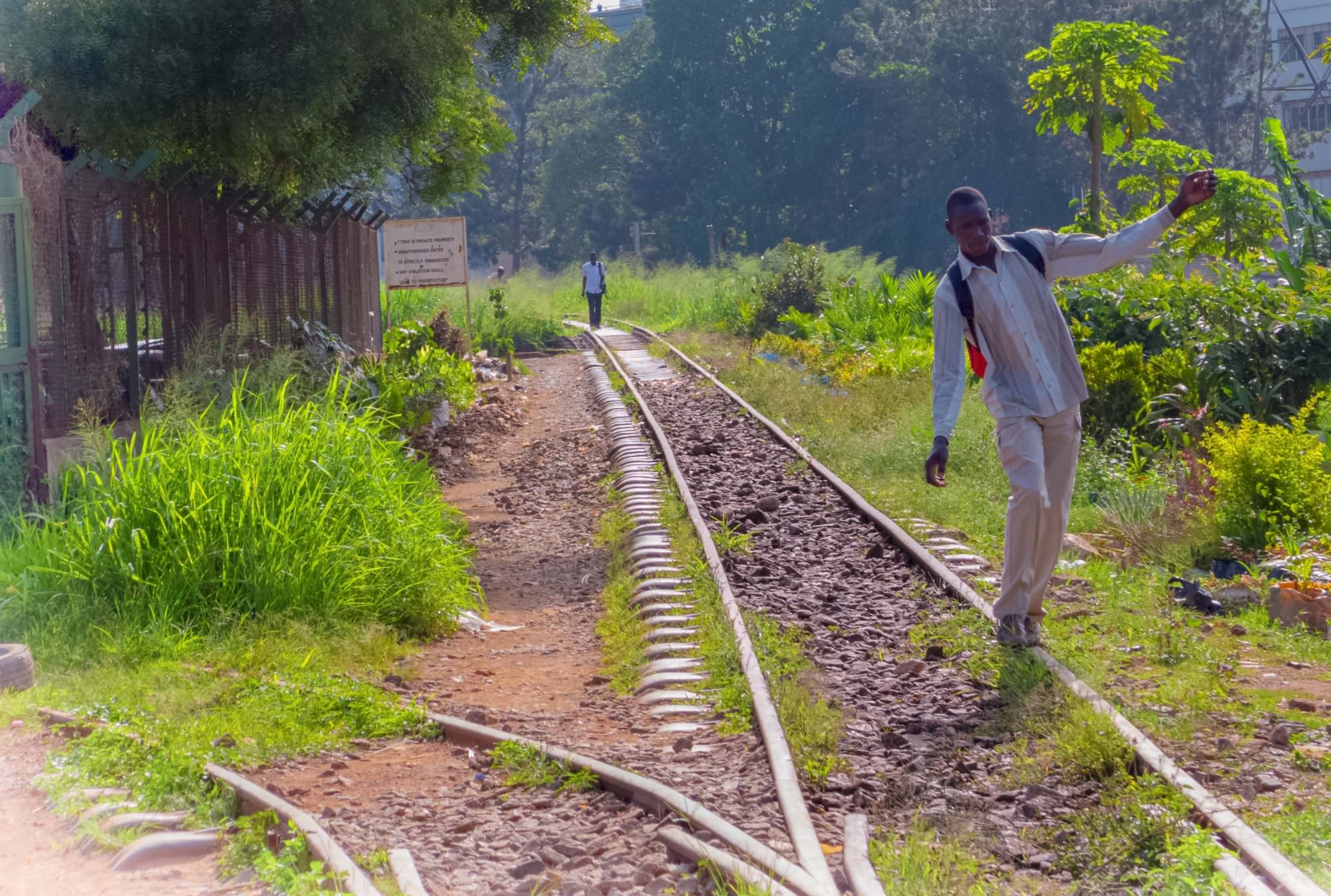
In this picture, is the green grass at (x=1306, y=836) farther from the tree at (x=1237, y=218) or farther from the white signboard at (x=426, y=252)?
the white signboard at (x=426, y=252)

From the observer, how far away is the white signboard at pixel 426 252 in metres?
22.7

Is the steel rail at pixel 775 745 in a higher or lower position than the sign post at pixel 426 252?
lower

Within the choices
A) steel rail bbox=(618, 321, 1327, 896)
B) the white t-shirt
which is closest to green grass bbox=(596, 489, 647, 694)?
steel rail bbox=(618, 321, 1327, 896)

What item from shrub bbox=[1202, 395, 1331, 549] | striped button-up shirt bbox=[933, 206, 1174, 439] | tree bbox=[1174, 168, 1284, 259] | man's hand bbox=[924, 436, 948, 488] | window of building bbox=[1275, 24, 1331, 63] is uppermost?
window of building bbox=[1275, 24, 1331, 63]

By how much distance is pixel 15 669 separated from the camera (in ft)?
19.7

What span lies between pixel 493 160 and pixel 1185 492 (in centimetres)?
7197

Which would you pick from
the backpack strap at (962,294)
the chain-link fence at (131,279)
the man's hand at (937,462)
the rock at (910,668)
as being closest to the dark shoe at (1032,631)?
the rock at (910,668)

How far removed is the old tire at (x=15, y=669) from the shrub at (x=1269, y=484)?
644 cm

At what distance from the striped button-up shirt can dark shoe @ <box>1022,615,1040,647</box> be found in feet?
3.05

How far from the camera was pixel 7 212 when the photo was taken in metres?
8.16

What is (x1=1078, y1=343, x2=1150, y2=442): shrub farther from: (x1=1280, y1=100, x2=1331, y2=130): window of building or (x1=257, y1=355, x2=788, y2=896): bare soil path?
(x1=1280, y1=100, x2=1331, y2=130): window of building

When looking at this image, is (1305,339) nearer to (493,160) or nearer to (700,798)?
(700,798)

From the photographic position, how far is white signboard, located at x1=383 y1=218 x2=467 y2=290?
2266 centimetres

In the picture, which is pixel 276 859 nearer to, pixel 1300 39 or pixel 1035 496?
pixel 1035 496
